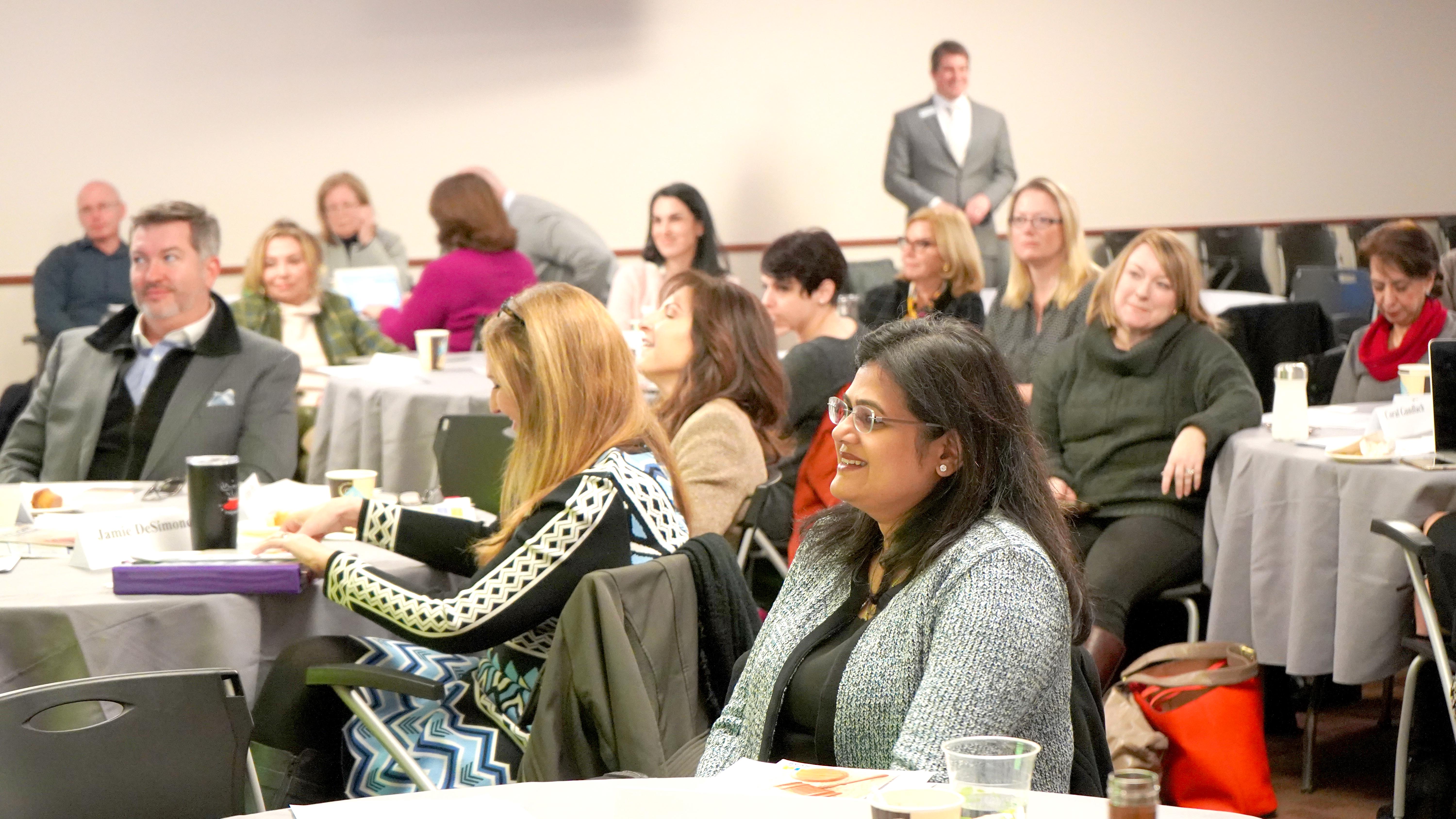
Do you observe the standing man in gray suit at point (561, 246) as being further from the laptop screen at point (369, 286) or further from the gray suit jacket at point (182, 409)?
the gray suit jacket at point (182, 409)

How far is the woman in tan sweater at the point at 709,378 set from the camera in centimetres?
349

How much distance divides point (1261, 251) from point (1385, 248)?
5.52 m

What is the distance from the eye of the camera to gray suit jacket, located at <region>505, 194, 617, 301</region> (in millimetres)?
6793

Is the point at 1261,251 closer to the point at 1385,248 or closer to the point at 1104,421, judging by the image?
the point at 1385,248

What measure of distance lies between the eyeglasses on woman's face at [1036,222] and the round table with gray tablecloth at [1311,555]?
1.31 metres

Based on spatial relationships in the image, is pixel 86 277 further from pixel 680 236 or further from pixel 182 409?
pixel 182 409

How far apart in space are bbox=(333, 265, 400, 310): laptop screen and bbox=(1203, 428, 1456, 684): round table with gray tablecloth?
4009 millimetres

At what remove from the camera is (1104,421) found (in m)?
4.03

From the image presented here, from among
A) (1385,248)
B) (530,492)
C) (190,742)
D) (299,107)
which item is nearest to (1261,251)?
(1385,248)

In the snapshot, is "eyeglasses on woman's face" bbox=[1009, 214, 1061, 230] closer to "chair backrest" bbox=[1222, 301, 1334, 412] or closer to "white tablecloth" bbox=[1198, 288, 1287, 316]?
"chair backrest" bbox=[1222, 301, 1334, 412]

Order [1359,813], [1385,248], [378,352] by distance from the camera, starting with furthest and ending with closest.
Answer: [378,352], [1385,248], [1359,813]

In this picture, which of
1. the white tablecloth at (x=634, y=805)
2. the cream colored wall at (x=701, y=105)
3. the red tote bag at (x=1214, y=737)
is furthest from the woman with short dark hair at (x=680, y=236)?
the white tablecloth at (x=634, y=805)

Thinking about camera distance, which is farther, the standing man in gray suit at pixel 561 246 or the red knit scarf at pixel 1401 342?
the standing man in gray suit at pixel 561 246

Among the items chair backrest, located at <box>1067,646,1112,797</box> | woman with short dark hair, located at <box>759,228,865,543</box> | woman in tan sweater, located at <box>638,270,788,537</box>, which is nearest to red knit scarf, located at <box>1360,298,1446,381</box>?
woman with short dark hair, located at <box>759,228,865,543</box>
